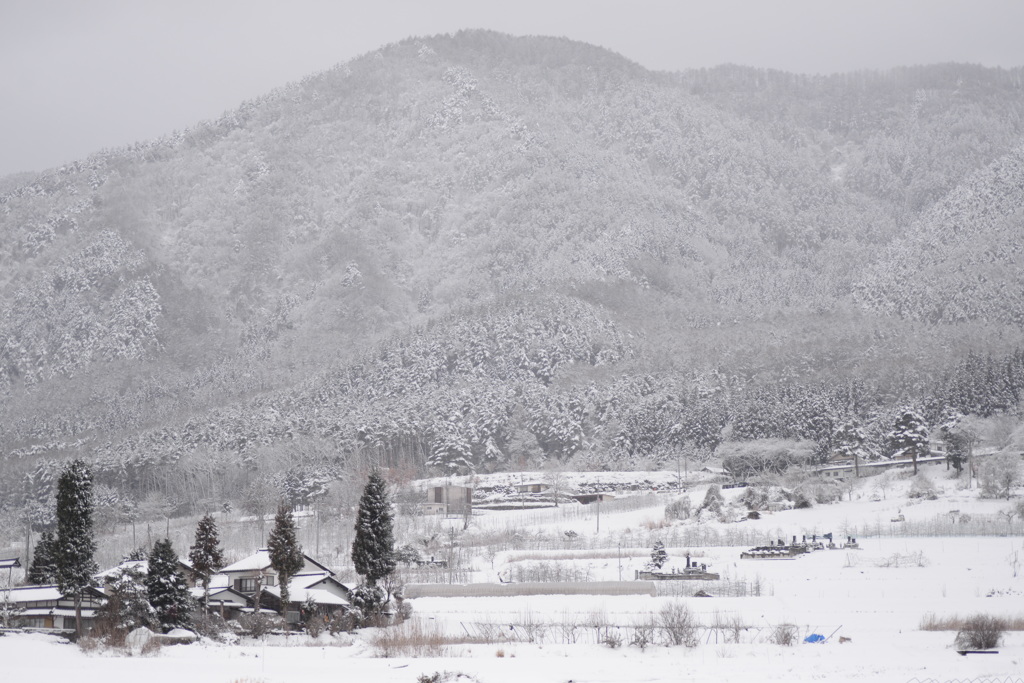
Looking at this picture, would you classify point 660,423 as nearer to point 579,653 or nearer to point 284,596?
point 284,596

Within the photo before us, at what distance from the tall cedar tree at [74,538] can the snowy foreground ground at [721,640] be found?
4.59 m

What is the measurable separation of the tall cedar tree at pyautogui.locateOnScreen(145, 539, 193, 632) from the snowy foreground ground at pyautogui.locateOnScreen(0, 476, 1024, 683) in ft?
15.0

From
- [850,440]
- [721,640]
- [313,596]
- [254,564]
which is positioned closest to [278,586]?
[254,564]

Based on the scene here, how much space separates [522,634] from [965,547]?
38.2 meters

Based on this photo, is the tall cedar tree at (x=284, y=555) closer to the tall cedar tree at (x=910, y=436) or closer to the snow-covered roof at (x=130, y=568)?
the snow-covered roof at (x=130, y=568)

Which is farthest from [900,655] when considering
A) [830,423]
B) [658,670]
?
[830,423]

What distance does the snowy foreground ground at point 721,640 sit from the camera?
159 ft

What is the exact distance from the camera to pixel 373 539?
241 feet

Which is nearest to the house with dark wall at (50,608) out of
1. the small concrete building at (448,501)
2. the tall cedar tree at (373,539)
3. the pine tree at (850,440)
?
the tall cedar tree at (373,539)

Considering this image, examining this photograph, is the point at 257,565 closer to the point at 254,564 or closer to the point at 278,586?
the point at 254,564

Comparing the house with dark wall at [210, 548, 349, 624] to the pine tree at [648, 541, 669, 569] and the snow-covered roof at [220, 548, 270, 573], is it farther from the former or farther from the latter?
the pine tree at [648, 541, 669, 569]

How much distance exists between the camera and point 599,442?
611 ft

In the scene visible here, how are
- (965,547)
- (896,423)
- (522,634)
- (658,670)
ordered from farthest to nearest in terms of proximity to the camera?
(896,423), (965,547), (522,634), (658,670)

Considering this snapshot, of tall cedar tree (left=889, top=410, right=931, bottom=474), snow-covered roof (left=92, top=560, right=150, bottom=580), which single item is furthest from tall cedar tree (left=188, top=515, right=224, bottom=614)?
tall cedar tree (left=889, top=410, right=931, bottom=474)
